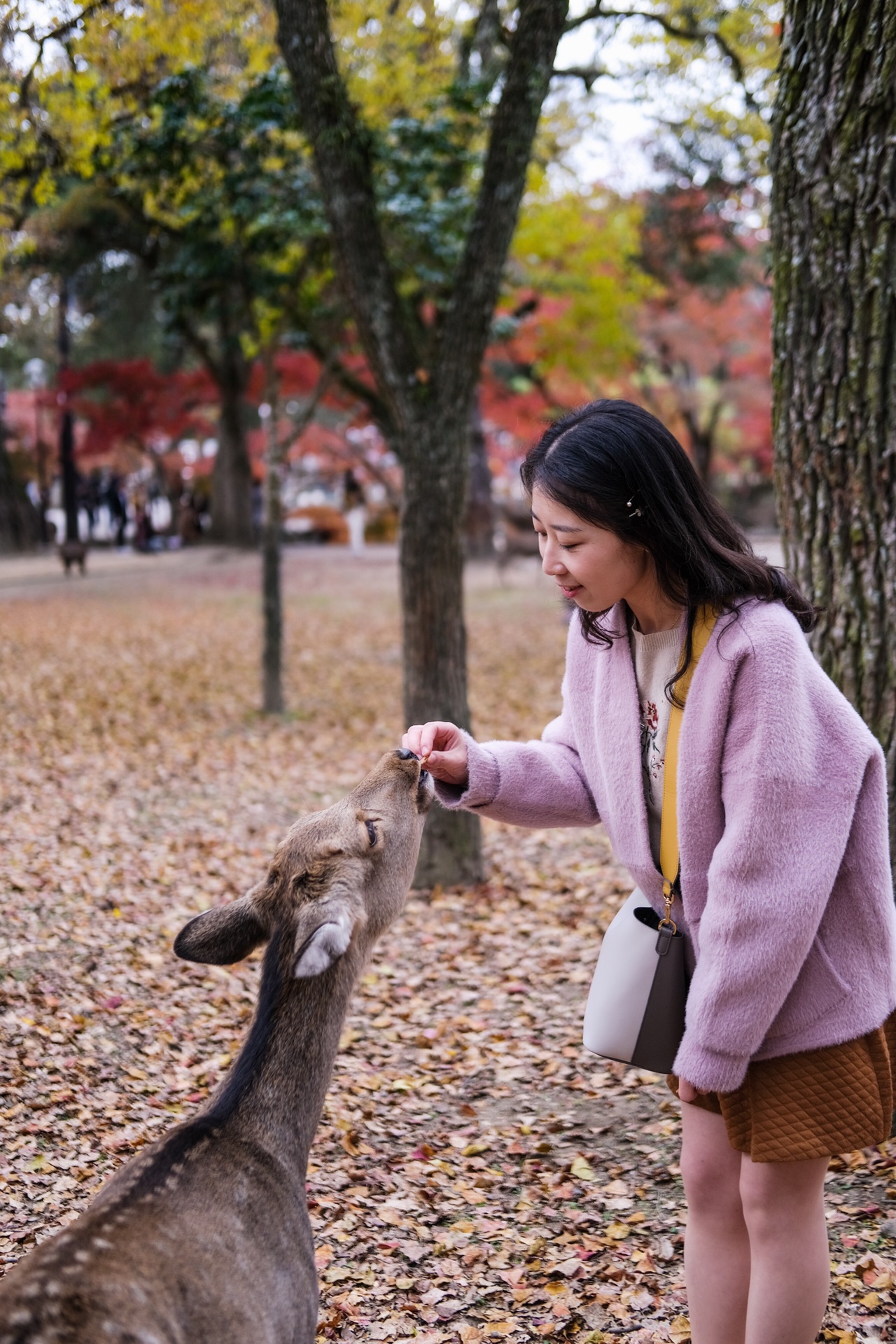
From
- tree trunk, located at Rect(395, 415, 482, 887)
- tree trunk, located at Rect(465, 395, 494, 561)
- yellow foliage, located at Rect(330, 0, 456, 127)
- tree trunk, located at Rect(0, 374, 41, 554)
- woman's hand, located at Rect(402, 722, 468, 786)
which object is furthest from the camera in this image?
tree trunk, located at Rect(0, 374, 41, 554)

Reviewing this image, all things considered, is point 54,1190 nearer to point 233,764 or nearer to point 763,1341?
point 763,1341

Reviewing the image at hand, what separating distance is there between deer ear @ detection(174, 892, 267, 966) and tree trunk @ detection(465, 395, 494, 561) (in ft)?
68.0

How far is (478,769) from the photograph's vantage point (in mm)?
2820

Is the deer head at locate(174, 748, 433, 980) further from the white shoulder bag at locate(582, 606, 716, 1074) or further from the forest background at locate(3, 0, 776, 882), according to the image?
the forest background at locate(3, 0, 776, 882)

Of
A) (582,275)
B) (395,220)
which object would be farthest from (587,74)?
(582,275)

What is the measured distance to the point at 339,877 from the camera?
2705mm

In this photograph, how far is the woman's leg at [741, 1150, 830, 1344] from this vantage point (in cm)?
230

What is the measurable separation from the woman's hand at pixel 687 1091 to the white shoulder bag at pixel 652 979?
0.40 ft

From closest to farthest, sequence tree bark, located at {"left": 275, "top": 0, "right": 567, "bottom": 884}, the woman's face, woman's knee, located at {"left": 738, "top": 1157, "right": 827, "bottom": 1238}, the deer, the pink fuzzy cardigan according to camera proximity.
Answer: the deer
the pink fuzzy cardigan
woman's knee, located at {"left": 738, "top": 1157, "right": 827, "bottom": 1238}
the woman's face
tree bark, located at {"left": 275, "top": 0, "right": 567, "bottom": 884}

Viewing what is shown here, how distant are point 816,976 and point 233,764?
26.3ft

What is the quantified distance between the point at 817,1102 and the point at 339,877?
1.14 meters

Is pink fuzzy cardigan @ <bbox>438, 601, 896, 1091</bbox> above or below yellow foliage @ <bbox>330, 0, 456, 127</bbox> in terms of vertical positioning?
below

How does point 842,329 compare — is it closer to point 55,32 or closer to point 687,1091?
point 687,1091

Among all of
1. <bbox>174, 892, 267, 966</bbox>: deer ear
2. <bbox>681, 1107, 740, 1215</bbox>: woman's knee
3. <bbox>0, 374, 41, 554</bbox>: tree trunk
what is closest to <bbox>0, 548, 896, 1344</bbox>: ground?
<bbox>681, 1107, 740, 1215</bbox>: woman's knee
